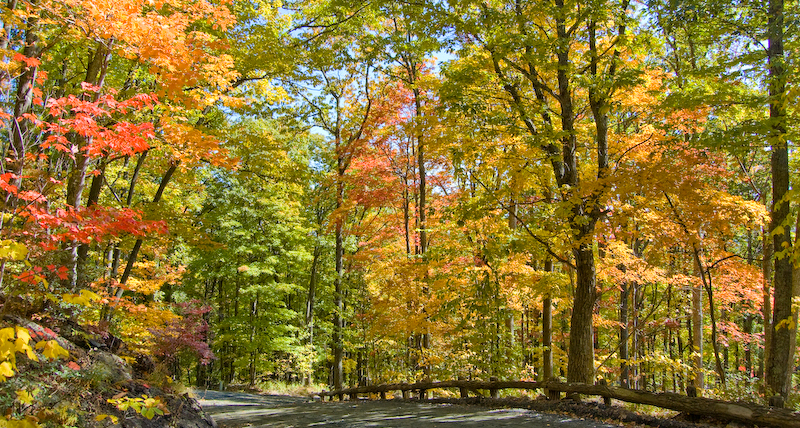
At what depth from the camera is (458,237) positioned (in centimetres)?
1180

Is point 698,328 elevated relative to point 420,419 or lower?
elevated

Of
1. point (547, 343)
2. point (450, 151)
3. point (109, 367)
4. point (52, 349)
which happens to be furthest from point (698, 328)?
point (52, 349)

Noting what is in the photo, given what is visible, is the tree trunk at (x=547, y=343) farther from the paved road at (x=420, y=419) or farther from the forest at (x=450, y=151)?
the paved road at (x=420, y=419)

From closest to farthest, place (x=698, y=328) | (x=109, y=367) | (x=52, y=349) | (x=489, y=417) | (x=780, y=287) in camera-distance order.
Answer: (x=52, y=349) < (x=109, y=367) < (x=489, y=417) < (x=780, y=287) < (x=698, y=328)

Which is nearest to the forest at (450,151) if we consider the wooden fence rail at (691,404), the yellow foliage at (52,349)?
the yellow foliage at (52,349)

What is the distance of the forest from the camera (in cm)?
580

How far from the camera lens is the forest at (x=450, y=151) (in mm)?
5801

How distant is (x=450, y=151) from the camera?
9.48 m

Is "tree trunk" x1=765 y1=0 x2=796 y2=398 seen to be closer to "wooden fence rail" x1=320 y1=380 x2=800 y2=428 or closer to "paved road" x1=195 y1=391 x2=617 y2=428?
"wooden fence rail" x1=320 y1=380 x2=800 y2=428

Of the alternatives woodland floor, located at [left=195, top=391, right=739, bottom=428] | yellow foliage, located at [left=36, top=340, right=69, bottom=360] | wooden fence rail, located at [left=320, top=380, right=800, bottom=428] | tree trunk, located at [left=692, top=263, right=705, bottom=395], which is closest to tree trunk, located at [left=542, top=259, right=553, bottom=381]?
woodland floor, located at [left=195, top=391, right=739, bottom=428]

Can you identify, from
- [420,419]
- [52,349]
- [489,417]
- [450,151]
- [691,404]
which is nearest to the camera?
[52,349]

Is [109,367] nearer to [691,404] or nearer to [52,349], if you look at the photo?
[52,349]

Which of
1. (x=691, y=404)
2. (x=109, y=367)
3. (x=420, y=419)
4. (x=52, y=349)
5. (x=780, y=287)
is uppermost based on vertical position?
(x=780, y=287)

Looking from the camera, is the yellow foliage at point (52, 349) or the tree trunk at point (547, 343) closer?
the yellow foliage at point (52, 349)
